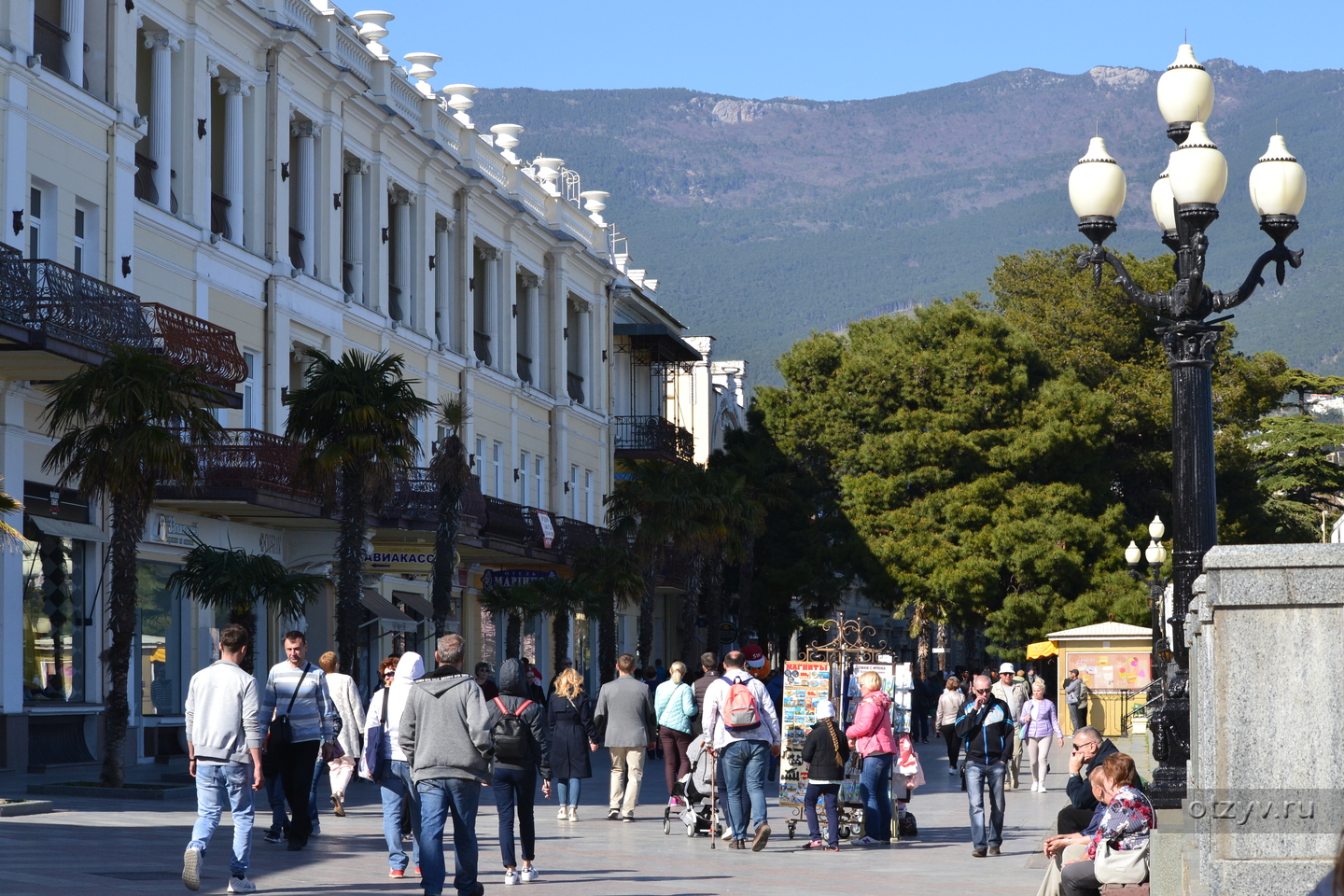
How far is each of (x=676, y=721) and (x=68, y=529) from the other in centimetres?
940

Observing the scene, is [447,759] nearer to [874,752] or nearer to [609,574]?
[874,752]

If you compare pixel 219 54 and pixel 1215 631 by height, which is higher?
pixel 219 54

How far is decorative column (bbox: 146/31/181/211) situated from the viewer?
28.4 m

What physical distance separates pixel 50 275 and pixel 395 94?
17758 mm

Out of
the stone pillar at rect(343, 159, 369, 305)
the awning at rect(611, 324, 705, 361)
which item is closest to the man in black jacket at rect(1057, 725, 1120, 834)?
the stone pillar at rect(343, 159, 369, 305)

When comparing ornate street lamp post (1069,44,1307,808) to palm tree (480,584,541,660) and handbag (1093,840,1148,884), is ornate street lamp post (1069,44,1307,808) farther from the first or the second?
palm tree (480,584,541,660)

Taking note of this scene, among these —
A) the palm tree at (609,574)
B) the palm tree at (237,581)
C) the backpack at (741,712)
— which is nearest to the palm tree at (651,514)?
the palm tree at (609,574)

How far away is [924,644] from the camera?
59.6m

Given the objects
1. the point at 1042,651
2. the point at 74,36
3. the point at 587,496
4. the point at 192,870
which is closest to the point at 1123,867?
the point at 192,870

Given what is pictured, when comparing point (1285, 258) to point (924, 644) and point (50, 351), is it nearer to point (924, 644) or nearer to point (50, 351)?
point (50, 351)

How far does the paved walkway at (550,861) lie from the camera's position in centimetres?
1312

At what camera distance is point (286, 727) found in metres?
15.2

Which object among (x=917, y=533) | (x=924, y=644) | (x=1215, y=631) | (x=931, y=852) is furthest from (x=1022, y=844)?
(x=924, y=644)

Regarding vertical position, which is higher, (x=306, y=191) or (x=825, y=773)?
(x=306, y=191)
